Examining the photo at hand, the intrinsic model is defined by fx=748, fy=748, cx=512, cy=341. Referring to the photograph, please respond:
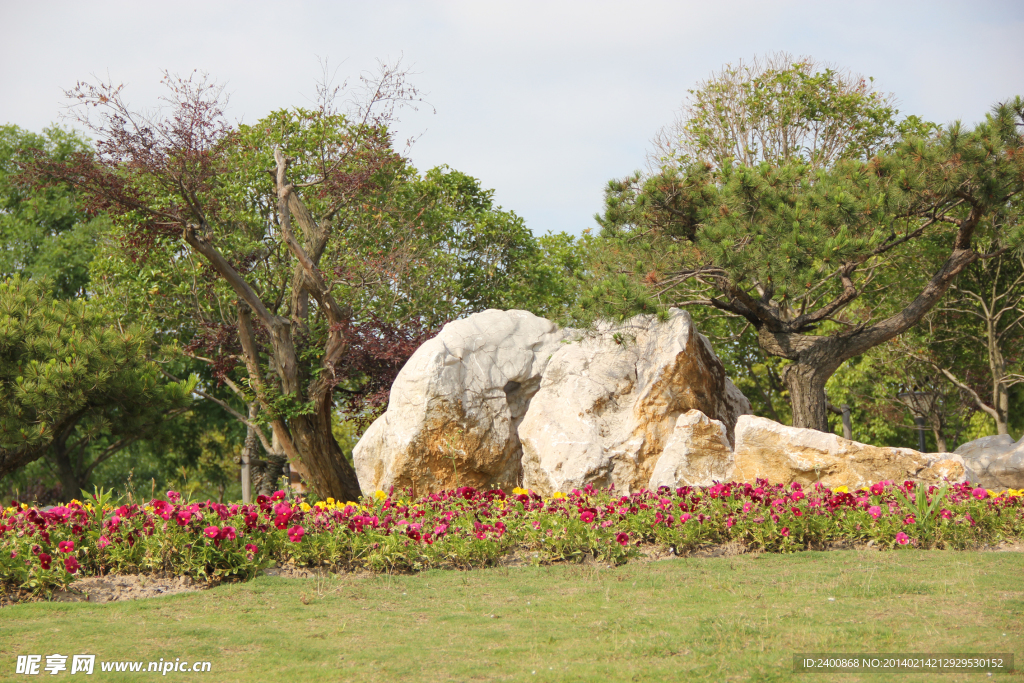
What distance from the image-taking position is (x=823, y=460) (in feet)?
26.8

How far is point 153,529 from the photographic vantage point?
19.6 feet

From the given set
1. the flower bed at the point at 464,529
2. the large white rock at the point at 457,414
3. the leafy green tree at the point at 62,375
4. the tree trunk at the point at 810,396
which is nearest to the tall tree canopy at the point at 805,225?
the tree trunk at the point at 810,396

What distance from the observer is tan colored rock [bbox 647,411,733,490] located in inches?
334

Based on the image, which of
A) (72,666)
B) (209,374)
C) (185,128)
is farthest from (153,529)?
(209,374)

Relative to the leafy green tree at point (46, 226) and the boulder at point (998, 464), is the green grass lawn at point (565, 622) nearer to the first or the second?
the boulder at point (998, 464)

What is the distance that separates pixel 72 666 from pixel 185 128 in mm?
9336

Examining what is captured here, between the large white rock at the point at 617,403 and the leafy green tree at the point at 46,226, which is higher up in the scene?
the leafy green tree at the point at 46,226

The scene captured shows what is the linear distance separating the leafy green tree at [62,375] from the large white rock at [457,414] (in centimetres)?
451

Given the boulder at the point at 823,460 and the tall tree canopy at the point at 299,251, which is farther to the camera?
the tall tree canopy at the point at 299,251

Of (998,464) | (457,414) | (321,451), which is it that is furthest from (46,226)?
(998,464)

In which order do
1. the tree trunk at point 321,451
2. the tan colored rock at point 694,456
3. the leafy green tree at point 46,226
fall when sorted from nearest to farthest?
the tan colored rock at point 694,456 < the tree trunk at point 321,451 < the leafy green tree at point 46,226

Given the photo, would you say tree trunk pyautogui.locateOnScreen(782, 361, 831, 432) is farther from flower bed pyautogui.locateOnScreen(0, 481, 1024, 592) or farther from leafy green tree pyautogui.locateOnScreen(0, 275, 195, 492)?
leafy green tree pyautogui.locateOnScreen(0, 275, 195, 492)

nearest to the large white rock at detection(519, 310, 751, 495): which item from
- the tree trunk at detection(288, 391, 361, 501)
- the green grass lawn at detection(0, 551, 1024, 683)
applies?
the green grass lawn at detection(0, 551, 1024, 683)

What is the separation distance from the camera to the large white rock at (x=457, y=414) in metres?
9.98
